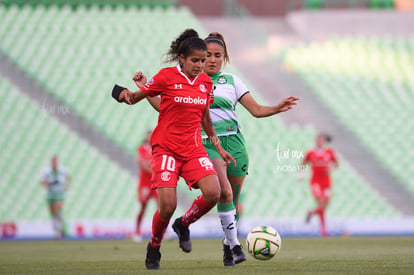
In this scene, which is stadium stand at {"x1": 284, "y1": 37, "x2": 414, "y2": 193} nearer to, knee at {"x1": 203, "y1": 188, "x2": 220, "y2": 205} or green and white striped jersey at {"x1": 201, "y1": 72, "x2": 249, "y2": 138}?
green and white striped jersey at {"x1": 201, "y1": 72, "x2": 249, "y2": 138}

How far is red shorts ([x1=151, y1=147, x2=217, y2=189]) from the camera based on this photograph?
22.1 feet

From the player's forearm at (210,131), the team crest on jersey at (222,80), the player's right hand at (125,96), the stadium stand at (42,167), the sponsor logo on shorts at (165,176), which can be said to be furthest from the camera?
the stadium stand at (42,167)

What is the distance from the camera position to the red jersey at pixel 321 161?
16.3 metres

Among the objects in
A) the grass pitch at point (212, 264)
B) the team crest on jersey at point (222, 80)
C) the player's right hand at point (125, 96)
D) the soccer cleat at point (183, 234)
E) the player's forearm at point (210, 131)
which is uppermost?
the team crest on jersey at point (222, 80)

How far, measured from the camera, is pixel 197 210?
7.20 meters

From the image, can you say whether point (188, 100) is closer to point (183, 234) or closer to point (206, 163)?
point (206, 163)

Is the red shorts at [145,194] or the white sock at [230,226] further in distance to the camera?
the red shorts at [145,194]

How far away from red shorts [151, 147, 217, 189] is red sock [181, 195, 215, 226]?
0.33 m

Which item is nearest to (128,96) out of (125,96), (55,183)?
(125,96)

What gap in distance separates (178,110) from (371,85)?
49.1ft

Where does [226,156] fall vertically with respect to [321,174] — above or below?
below

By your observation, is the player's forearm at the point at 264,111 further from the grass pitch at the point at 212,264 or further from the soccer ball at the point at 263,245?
the grass pitch at the point at 212,264

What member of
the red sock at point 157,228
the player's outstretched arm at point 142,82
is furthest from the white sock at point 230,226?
the player's outstretched arm at point 142,82

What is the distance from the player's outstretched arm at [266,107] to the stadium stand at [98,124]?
9196 mm
